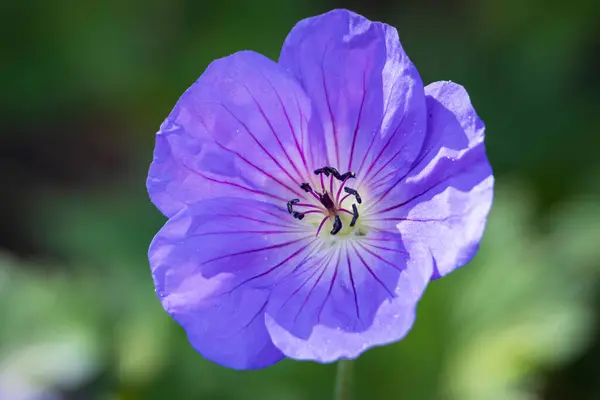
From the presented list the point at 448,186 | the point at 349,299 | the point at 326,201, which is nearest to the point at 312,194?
the point at 326,201

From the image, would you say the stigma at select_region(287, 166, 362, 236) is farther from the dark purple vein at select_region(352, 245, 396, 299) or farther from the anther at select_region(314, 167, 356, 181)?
the dark purple vein at select_region(352, 245, 396, 299)

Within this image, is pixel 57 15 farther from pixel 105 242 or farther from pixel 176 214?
pixel 176 214

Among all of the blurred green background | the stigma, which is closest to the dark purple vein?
the stigma

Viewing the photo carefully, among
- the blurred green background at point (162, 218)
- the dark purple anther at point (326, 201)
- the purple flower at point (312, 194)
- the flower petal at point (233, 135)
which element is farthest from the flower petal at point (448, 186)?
the blurred green background at point (162, 218)

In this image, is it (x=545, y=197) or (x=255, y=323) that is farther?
(x=545, y=197)

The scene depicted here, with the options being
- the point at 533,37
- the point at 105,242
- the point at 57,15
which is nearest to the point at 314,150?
the point at 105,242

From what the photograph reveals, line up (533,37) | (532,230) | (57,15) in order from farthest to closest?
(57,15)
(533,37)
(532,230)
